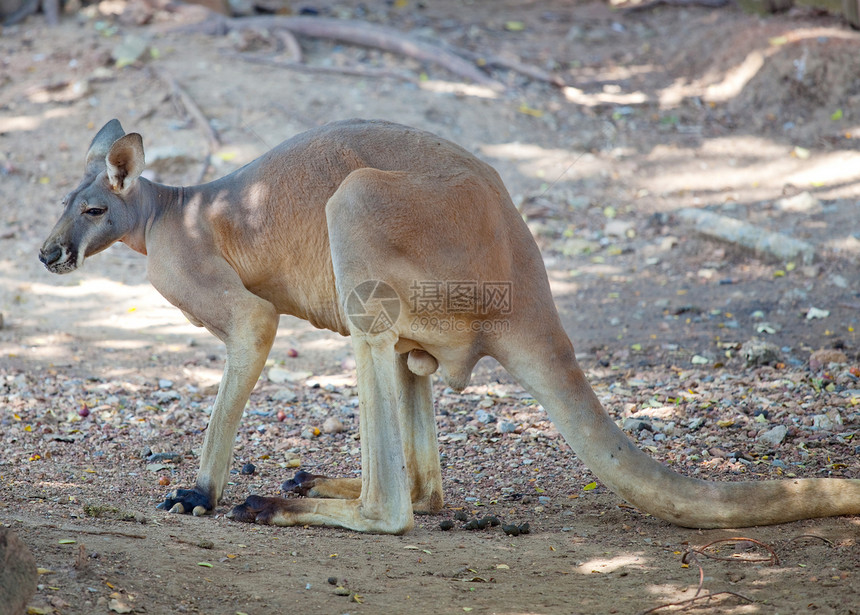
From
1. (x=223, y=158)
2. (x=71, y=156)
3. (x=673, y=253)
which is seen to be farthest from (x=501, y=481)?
(x=71, y=156)

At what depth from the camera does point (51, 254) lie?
3.72 m

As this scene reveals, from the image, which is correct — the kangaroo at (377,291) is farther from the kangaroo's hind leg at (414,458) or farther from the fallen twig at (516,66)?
the fallen twig at (516,66)

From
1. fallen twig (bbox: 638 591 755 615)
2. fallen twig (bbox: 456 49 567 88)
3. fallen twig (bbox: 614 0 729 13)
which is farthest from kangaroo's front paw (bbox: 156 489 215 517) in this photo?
fallen twig (bbox: 614 0 729 13)

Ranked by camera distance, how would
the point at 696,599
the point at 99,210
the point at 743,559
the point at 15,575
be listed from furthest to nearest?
1. the point at 99,210
2. the point at 743,559
3. the point at 696,599
4. the point at 15,575

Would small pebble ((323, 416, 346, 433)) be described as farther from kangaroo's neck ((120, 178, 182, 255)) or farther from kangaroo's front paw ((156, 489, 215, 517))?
kangaroo's neck ((120, 178, 182, 255))

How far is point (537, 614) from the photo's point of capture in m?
2.68

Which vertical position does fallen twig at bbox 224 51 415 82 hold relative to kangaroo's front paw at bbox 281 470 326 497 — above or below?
above

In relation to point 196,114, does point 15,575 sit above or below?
below

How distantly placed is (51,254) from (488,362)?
309cm

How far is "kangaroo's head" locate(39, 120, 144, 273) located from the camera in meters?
3.74

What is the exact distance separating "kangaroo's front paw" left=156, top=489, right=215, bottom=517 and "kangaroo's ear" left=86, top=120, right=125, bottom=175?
4.85ft

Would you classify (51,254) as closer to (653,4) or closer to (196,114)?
(196,114)

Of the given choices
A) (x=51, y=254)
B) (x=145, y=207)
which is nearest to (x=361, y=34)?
(x=145, y=207)

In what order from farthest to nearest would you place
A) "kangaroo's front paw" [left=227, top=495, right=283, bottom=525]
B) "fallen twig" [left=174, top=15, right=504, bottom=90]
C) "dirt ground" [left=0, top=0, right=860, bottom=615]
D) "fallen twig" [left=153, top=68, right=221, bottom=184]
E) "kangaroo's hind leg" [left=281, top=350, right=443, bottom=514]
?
"fallen twig" [left=174, top=15, right=504, bottom=90], "fallen twig" [left=153, top=68, right=221, bottom=184], "kangaroo's hind leg" [left=281, top=350, right=443, bottom=514], "kangaroo's front paw" [left=227, top=495, right=283, bottom=525], "dirt ground" [left=0, top=0, right=860, bottom=615]
